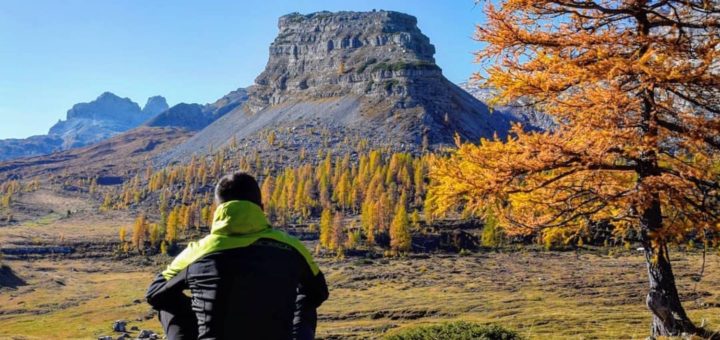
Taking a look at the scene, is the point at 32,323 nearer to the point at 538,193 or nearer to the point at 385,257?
the point at 385,257

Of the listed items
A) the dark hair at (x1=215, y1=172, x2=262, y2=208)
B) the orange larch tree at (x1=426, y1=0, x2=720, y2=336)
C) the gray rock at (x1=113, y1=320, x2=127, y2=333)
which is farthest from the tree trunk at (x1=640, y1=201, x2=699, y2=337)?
the gray rock at (x1=113, y1=320, x2=127, y2=333)

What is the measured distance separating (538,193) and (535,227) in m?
0.91

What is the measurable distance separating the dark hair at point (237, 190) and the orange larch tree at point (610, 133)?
8.13 meters

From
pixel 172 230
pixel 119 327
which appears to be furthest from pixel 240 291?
pixel 172 230

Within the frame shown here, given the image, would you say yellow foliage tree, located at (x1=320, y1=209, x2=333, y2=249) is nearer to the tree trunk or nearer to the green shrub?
the green shrub

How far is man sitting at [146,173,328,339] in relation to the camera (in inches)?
175

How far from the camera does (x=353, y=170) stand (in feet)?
556

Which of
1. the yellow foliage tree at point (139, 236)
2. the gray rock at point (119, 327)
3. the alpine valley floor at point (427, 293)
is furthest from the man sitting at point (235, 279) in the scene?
the yellow foliage tree at point (139, 236)

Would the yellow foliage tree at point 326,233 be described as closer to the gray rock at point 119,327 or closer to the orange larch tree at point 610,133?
the gray rock at point 119,327

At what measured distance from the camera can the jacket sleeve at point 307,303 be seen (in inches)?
200

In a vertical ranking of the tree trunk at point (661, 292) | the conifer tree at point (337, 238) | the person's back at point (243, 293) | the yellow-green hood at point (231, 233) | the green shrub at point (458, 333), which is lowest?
the conifer tree at point (337, 238)

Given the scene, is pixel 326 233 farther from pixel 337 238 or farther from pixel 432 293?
pixel 432 293

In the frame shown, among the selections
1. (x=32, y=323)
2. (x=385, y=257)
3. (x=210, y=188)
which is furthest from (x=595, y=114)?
(x=210, y=188)

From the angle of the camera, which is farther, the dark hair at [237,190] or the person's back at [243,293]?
the dark hair at [237,190]
